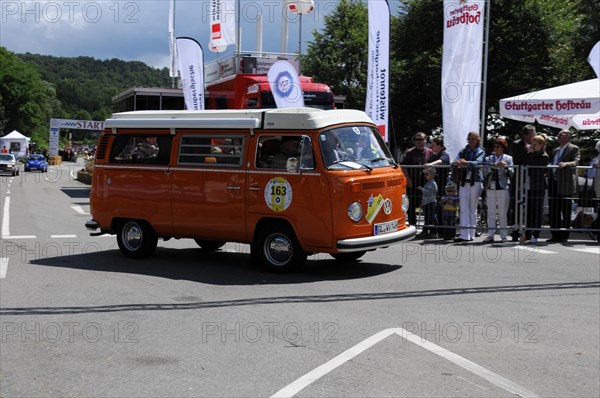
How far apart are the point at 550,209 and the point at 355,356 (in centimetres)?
908

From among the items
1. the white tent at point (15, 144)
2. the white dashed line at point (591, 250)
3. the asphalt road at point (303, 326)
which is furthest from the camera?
the white tent at point (15, 144)

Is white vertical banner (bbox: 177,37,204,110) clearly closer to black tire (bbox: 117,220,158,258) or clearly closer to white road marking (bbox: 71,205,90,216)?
white road marking (bbox: 71,205,90,216)

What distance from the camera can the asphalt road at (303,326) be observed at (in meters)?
5.67

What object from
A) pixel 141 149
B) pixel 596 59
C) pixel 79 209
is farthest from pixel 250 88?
pixel 141 149

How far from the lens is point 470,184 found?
14.2 metres

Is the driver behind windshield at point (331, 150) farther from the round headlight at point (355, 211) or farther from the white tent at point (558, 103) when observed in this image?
the white tent at point (558, 103)

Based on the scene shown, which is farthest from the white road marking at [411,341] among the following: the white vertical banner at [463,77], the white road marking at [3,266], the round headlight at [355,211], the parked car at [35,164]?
the parked car at [35,164]

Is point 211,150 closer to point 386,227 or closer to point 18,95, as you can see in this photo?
point 386,227

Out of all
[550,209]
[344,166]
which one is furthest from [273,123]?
[550,209]

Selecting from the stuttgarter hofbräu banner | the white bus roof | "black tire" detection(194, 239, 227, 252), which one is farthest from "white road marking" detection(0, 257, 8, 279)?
the stuttgarter hofbräu banner

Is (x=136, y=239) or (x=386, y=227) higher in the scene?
(x=386, y=227)

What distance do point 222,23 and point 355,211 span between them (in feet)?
60.6

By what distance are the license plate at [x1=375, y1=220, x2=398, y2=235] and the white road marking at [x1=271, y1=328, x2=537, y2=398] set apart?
3.27 meters

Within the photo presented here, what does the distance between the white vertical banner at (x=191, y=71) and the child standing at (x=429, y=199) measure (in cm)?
1064
